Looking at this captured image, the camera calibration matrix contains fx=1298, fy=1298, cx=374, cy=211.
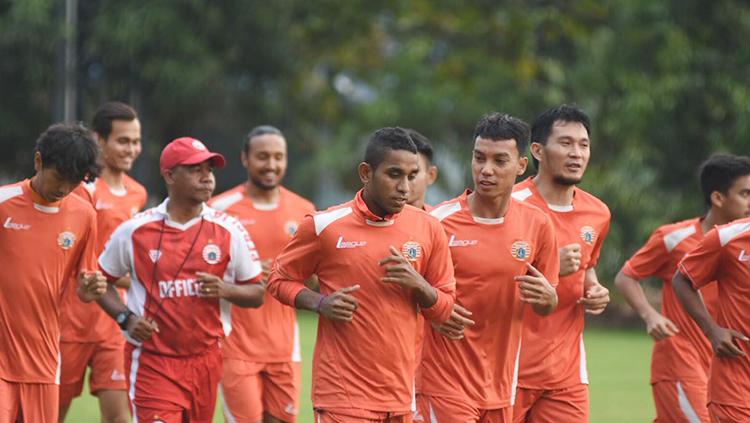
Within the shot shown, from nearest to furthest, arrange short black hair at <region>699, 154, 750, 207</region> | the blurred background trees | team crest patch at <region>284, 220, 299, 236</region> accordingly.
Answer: short black hair at <region>699, 154, 750, 207</region>, team crest patch at <region>284, 220, 299, 236</region>, the blurred background trees

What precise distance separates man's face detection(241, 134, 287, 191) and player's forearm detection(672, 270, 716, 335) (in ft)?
13.1

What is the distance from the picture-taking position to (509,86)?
103 feet

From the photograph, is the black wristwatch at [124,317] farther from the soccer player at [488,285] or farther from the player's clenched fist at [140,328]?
the soccer player at [488,285]

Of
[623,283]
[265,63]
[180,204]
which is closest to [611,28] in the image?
[265,63]

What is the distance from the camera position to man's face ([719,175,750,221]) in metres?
9.58

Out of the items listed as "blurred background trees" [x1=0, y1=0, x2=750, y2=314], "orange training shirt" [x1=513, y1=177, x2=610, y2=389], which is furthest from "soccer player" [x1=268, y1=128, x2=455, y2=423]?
"blurred background trees" [x1=0, y1=0, x2=750, y2=314]

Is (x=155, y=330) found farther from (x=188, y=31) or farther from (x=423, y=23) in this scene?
(x=423, y=23)

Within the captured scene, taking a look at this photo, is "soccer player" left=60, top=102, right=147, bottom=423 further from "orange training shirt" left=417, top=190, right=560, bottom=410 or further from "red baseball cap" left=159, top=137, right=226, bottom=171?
"orange training shirt" left=417, top=190, right=560, bottom=410

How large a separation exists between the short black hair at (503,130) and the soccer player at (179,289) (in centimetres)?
183

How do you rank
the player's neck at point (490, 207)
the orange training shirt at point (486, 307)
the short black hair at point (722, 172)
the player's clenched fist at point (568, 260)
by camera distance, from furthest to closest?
the short black hair at point (722, 172), the player's clenched fist at point (568, 260), the player's neck at point (490, 207), the orange training shirt at point (486, 307)

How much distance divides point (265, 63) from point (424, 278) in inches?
935

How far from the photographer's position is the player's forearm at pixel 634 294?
9.60 metres

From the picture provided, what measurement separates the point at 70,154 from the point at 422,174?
2.95 metres

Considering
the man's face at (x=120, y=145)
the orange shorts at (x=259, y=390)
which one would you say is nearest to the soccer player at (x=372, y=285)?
the orange shorts at (x=259, y=390)
